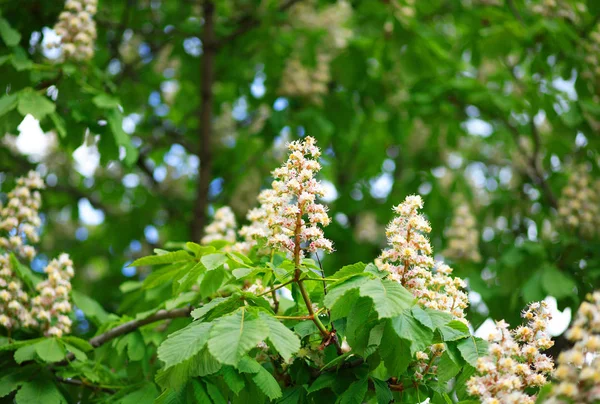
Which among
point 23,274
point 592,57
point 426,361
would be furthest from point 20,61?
point 592,57

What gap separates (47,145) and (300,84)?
4.20m

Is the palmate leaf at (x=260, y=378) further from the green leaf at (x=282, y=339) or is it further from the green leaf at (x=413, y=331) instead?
the green leaf at (x=413, y=331)

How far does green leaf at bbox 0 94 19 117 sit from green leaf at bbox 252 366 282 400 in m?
2.35

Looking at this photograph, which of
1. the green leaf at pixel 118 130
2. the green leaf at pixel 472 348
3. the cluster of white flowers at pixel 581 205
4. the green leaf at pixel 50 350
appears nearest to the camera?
the green leaf at pixel 472 348

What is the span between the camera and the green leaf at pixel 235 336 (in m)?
2.34

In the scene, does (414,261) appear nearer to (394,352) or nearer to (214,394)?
(394,352)

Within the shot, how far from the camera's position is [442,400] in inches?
116

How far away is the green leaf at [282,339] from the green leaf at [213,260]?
43cm

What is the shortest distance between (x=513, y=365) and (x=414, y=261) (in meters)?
0.60

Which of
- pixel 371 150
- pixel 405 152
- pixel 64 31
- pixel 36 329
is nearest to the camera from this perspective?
pixel 36 329

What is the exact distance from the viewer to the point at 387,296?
249 centimetres

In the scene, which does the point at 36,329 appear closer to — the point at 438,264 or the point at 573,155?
the point at 438,264

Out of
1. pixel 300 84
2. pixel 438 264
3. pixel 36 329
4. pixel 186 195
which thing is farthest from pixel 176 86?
pixel 438 264

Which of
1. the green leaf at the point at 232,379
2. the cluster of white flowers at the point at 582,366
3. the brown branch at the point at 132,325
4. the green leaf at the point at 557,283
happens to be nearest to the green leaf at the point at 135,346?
the brown branch at the point at 132,325
